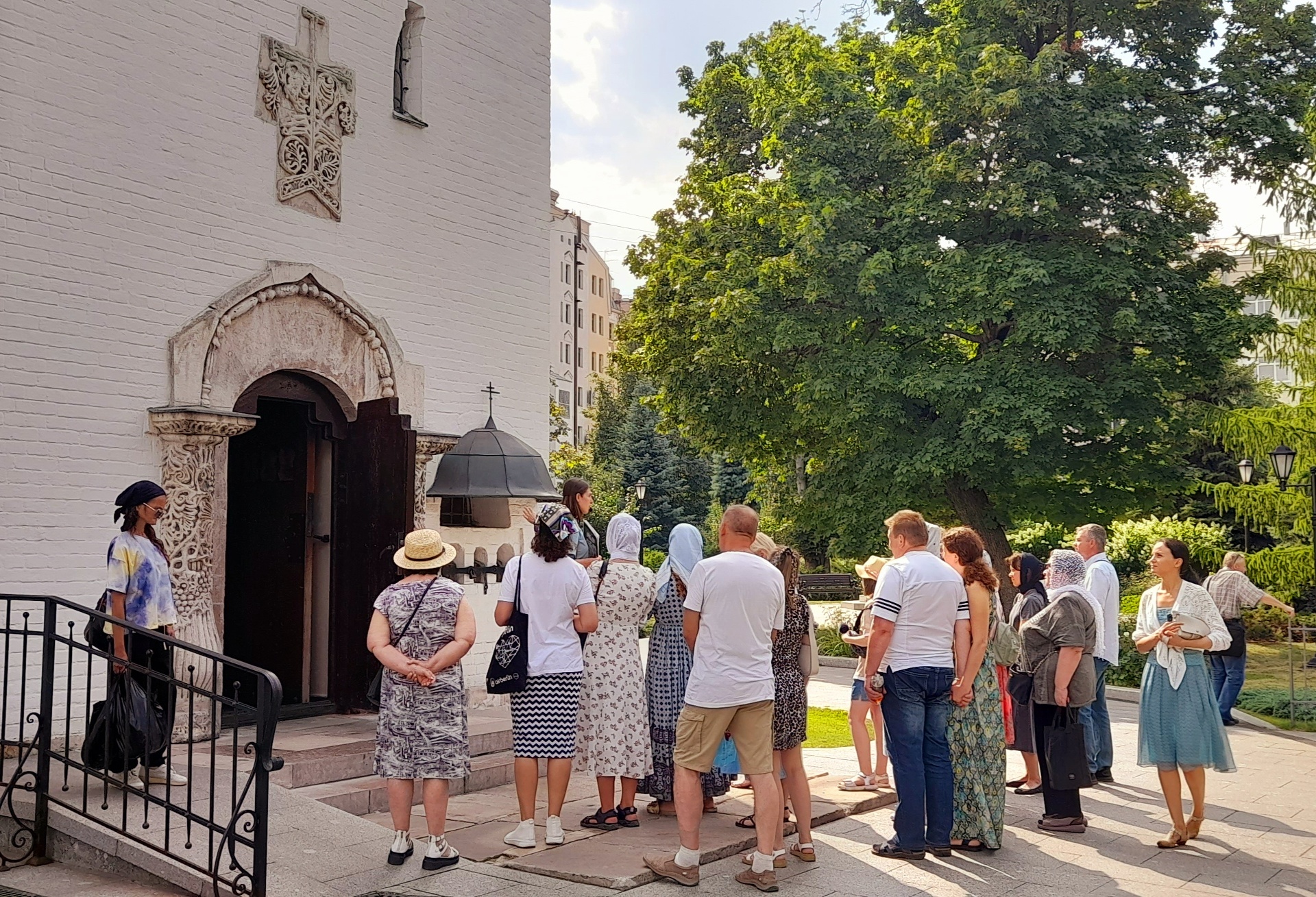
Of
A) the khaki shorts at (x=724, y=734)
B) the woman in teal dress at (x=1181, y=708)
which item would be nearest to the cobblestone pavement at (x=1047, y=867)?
the woman in teal dress at (x=1181, y=708)

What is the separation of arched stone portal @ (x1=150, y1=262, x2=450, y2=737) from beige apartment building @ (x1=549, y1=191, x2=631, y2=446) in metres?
46.8

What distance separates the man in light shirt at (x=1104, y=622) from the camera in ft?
29.5

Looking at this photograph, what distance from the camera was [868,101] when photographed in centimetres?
2027

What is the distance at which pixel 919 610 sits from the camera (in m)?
6.67

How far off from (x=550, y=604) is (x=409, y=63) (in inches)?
223

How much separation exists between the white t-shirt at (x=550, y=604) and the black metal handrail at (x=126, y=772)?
4.56 ft

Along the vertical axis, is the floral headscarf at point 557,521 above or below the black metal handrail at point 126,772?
above

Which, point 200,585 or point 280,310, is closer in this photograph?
point 200,585

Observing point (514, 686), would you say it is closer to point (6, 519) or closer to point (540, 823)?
point (540, 823)

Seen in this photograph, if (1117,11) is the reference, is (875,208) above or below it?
below

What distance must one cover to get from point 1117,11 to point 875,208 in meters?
5.05

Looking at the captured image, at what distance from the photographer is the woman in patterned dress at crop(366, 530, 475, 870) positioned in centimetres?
600

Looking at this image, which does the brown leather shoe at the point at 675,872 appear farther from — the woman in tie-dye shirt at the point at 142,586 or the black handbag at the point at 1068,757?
the woman in tie-dye shirt at the point at 142,586

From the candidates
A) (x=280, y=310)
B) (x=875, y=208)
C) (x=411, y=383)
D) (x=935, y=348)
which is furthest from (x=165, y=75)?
(x=935, y=348)
